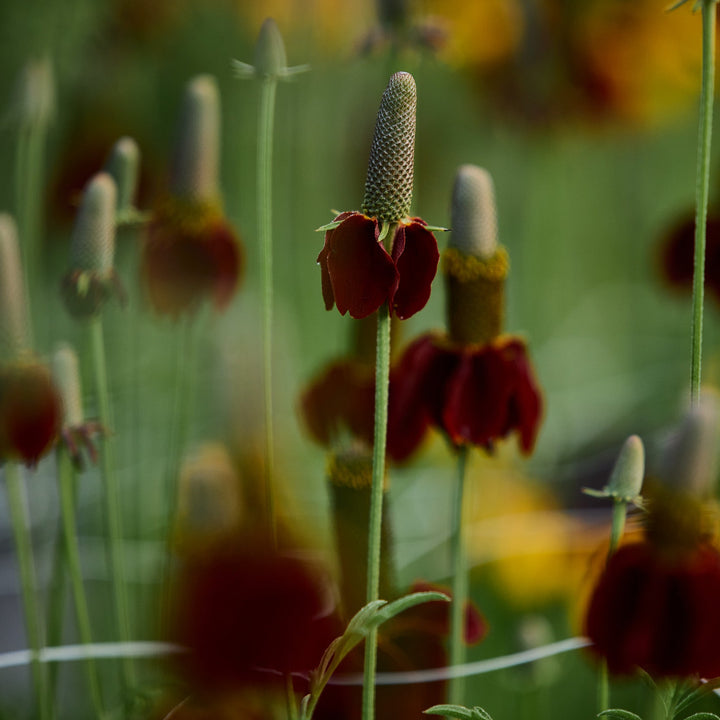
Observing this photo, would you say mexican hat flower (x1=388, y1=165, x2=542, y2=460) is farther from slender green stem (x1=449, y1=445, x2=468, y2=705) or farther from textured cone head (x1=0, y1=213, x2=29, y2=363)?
textured cone head (x1=0, y1=213, x2=29, y2=363)

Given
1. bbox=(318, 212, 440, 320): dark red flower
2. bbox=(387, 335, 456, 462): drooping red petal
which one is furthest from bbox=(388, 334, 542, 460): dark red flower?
bbox=(318, 212, 440, 320): dark red flower

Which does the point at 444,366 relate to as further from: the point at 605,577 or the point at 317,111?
the point at 317,111

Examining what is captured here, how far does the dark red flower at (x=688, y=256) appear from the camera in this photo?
50cm

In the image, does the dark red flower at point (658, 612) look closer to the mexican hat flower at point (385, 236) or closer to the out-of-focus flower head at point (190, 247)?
the mexican hat flower at point (385, 236)

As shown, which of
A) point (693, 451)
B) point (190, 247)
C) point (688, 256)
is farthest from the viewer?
point (688, 256)

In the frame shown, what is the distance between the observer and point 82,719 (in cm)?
44

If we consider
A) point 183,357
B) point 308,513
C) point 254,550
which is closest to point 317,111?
point 308,513

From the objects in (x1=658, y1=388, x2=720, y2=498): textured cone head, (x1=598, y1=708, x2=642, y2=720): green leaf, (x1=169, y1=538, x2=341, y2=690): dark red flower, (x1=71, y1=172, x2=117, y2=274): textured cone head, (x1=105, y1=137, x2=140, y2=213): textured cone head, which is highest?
(x1=105, y1=137, x2=140, y2=213): textured cone head

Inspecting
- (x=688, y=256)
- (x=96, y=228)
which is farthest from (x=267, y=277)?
(x=688, y=256)

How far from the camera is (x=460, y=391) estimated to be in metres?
0.33

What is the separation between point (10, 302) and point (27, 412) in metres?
0.03

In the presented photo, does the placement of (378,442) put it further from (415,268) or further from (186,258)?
(186,258)

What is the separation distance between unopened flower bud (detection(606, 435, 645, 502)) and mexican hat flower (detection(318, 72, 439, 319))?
0.07 m

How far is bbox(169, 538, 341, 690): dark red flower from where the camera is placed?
240mm
